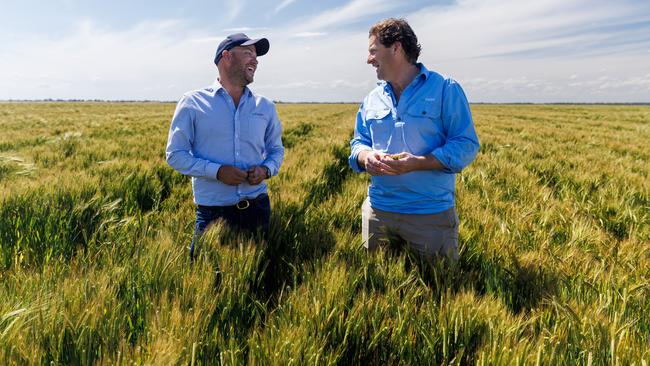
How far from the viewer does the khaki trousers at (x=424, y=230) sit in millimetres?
2301

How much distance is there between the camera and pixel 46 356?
1168 millimetres

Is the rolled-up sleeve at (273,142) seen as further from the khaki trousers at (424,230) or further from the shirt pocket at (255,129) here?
the khaki trousers at (424,230)

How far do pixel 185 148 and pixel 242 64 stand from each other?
2.26 feet

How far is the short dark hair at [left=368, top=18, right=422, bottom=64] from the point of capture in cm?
213

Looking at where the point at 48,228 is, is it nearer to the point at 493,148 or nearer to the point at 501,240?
the point at 501,240

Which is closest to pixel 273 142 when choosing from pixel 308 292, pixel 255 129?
pixel 255 129

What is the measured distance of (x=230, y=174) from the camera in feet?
7.48

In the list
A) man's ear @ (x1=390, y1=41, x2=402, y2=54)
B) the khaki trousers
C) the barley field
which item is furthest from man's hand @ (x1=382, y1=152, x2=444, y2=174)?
man's ear @ (x1=390, y1=41, x2=402, y2=54)

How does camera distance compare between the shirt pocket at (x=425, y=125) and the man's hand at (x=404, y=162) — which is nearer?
the man's hand at (x=404, y=162)

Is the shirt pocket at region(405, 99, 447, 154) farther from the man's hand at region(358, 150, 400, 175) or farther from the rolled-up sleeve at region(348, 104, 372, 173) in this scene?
the rolled-up sleeve at region(348, 104, 372, 173)

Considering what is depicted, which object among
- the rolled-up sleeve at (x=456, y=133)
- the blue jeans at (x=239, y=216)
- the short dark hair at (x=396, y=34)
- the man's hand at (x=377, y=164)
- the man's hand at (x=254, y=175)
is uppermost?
the short dark hair at (x=396, y=34)

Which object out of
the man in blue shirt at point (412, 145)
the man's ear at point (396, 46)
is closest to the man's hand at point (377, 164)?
the man in blue shirt at point (412, 145)

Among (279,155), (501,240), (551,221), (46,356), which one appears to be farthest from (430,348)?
(551,221)

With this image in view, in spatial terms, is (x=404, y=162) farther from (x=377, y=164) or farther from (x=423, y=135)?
(x=423, y=135)
